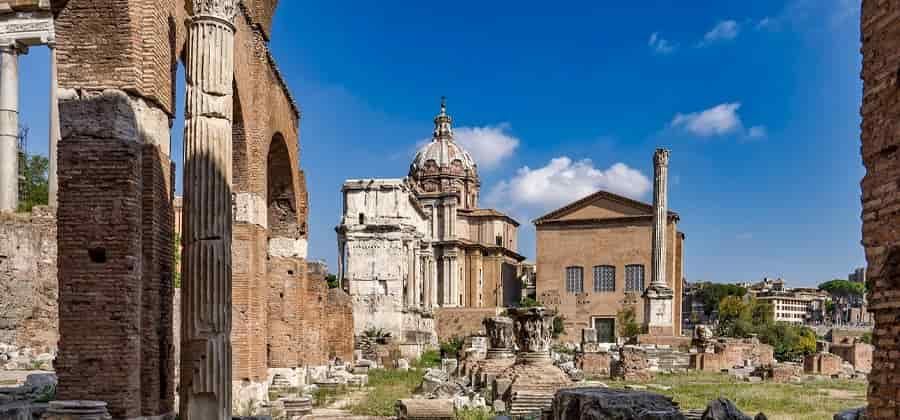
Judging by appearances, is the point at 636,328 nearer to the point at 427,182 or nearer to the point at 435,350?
the point at 435,350

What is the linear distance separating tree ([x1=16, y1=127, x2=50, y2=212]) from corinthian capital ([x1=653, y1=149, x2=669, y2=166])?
87.2ft

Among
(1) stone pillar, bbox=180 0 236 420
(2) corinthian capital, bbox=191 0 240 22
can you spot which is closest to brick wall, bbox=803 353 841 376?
(1) stone pillar, bbox=180 0 236 420

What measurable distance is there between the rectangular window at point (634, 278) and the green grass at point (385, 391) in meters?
29.7

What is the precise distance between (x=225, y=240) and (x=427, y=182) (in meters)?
58.3

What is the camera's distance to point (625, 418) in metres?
6.84

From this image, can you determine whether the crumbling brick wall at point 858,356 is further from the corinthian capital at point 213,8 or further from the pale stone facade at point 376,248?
the corinthian capital at point 213,8

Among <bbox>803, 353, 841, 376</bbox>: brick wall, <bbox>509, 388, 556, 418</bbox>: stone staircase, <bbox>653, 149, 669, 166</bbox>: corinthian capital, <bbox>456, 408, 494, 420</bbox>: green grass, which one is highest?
<bbox>653, 149, 669, 166</bbox>: corinthian capital

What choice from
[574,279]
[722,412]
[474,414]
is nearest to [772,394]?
[474,414]

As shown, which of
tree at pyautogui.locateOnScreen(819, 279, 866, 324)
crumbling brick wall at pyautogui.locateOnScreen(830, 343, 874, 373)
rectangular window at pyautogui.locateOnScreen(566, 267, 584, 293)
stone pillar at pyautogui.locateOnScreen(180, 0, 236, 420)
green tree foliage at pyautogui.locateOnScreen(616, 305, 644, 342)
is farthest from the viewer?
tree at pyautogui.locateOnScreen(819, 279, 866, 324)

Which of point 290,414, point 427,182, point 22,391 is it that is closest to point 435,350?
point 427,182

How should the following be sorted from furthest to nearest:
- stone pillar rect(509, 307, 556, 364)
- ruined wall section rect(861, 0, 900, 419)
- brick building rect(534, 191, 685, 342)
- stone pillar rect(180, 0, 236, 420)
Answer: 1. brick building rect(534, 191, 685, 342)
2. stone pillar rect(509, 307, 556, 364)
3. stone pillar rect(180, 0, 236, 420)
4. ruined wall section rect(861, 0, 900, 419)

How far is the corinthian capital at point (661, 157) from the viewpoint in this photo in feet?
116

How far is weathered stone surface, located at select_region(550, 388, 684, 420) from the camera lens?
22.2 ft

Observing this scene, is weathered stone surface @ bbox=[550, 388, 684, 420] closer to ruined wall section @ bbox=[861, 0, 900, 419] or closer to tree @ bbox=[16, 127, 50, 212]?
ruined wall section @ bbox=[861, 0, 900, 419]
